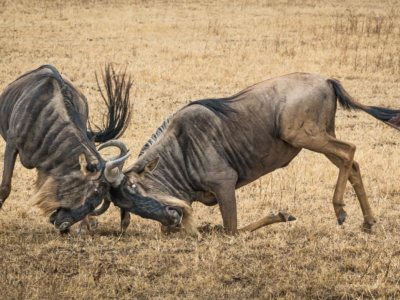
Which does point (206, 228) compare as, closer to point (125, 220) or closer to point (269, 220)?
point (269, 220)

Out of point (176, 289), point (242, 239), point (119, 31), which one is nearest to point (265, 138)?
point (242, 239)

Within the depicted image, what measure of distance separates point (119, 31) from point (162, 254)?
1223 centimetres

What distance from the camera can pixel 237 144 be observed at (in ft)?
17.9

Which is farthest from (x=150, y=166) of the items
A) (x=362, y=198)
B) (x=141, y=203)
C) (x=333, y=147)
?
(x=362, y=198)

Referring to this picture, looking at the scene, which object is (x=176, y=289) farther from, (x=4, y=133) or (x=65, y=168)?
(x=4, y=133)

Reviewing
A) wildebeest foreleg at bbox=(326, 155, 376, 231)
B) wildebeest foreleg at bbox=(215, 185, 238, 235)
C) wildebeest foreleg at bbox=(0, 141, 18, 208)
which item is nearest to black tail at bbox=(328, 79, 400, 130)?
wildebeest foreleg at bbox=(326, 155, 376, 231)

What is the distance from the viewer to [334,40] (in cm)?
1465

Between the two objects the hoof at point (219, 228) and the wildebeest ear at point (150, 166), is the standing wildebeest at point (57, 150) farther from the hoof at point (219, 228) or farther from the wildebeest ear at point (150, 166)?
the hoof at point (219, 228)

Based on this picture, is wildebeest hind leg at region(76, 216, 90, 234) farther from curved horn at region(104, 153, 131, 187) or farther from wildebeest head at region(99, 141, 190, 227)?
curved horn at region(104, 153, 131, 187)

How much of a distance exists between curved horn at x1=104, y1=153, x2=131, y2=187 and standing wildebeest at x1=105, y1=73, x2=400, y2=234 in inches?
9.3

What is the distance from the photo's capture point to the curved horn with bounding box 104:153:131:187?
4.84 m

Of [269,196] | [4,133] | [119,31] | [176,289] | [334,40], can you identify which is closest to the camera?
[176,289]

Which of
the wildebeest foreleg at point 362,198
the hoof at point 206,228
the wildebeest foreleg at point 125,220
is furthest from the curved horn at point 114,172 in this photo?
the wildebeest foreleg at point 362,198

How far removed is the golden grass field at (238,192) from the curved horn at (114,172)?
0.56 m
